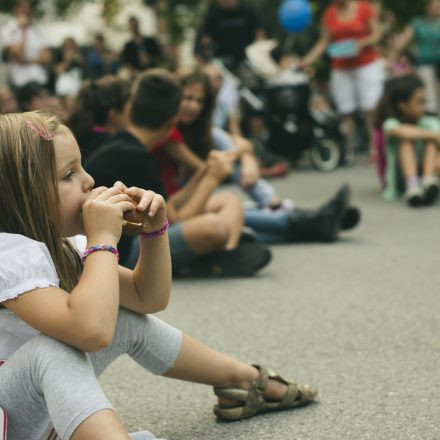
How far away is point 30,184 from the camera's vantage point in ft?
7.93

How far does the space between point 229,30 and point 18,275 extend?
395 inches

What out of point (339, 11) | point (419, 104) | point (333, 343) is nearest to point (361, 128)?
point (339, 11)

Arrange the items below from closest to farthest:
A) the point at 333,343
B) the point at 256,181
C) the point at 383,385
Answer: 1. the point at 383,385
2. the point at 333,343
3. the point at 256,181

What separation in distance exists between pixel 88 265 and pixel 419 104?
6.45 meters

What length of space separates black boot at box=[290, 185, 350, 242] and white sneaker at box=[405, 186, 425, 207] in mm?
1653

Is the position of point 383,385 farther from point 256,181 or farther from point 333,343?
point 256,181

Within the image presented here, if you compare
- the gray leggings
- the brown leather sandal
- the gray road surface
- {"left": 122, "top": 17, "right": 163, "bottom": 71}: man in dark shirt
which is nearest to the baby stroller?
{"left": 122, "top": 17, "right": 163, "bottom": 71}: man in dark shirt

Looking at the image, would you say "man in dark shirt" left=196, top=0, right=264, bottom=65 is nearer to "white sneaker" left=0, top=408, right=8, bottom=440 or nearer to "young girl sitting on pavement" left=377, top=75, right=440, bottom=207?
"young girl sitting on pavement" left=377, top=75, right=440, bottom=207

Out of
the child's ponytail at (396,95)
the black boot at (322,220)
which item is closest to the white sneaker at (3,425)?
the black boot at (322,220)

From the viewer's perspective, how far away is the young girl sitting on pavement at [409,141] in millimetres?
8281

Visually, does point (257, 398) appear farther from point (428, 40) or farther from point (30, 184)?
point (428, 40)

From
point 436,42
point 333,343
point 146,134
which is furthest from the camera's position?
point 436,42

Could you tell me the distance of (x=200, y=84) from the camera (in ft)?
20.5

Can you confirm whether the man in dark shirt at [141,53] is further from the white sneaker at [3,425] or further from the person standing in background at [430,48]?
the white sneaker at [3,425]
